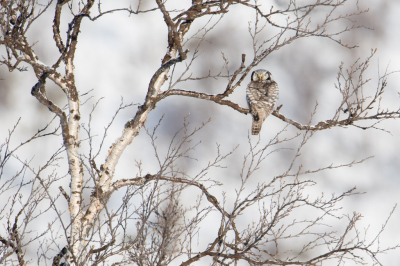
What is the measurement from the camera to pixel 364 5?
27344 millimetres

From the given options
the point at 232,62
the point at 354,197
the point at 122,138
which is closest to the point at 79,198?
the point at 122,138

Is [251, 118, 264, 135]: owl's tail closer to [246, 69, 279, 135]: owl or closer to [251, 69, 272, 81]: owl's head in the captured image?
[246, 69, 279, 135]: owl

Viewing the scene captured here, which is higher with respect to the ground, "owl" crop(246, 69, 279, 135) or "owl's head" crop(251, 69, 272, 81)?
"owl's head" crop(251, 69, 272, 81)

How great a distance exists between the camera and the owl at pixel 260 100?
6316 millimetres

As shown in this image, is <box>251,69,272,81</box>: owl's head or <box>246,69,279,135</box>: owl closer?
<box>246,69,279,135</box>: owl

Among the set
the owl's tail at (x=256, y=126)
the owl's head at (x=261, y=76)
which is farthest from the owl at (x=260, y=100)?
the owl's head at (x=261, y=76)

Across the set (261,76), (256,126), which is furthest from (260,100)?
(261,76)

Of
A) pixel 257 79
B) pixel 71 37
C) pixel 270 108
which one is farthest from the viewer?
pixel 257 79

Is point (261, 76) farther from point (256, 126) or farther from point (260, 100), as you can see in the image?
point (256, 126)

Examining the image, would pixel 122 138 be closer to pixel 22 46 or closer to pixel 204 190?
pixel 204 190

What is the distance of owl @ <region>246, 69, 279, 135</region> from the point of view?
632cm

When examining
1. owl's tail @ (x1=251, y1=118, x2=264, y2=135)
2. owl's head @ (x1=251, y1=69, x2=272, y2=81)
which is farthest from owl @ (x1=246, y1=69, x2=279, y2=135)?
owl's head @ (x1=251, y1=69, x2=272, y2=81)

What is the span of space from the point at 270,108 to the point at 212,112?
1579cm

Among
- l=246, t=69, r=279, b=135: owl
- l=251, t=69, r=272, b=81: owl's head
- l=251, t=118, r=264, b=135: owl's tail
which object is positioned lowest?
l=251, t=118, r=264, b=135: owl's tail
